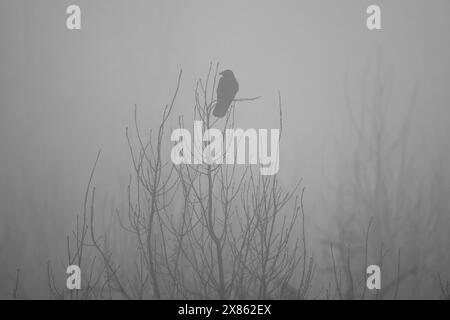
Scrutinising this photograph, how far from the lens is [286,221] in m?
2.72

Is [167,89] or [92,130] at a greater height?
[167,89]

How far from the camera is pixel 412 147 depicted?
2787mm

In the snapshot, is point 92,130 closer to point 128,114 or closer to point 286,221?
point 128,114

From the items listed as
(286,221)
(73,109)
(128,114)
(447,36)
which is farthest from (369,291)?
(73,109)

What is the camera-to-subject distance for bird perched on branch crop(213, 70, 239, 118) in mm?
2605

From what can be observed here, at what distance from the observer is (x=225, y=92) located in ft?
8.55

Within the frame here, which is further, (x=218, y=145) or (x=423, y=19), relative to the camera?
(x=423, y=19)

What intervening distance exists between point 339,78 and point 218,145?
100cm

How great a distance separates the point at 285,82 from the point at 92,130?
140 cm

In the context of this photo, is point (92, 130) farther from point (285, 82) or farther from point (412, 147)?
point (412, 147)

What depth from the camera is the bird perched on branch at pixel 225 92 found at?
261cm

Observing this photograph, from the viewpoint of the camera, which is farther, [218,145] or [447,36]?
[447,36]

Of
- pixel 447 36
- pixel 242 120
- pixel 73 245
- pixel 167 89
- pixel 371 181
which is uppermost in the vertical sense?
pixel 447 36

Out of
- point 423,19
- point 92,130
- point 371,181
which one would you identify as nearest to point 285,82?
point 371,181
